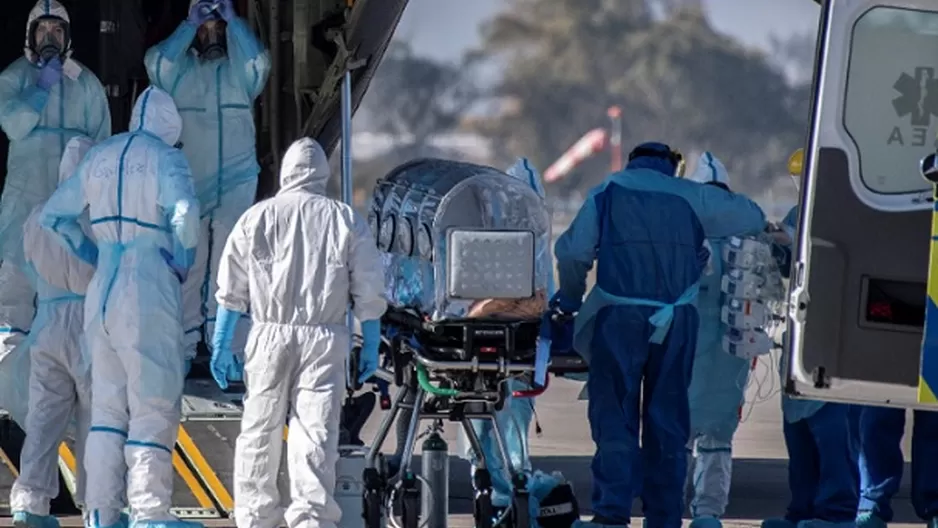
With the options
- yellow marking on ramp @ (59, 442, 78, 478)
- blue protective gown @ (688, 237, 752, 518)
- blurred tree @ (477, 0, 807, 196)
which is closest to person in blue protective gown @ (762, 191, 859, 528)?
blue protective gown @ (688, 237, 752, 518)

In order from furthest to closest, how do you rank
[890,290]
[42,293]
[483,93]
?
[483,93] < [42,293] < [890,290]

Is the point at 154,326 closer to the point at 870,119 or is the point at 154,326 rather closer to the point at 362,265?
the point at 362,265

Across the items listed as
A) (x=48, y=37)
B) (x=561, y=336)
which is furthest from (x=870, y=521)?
(x=48, y=37)

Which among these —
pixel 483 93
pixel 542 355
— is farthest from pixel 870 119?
pixel 483 93

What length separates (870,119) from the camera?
6668 millimetres

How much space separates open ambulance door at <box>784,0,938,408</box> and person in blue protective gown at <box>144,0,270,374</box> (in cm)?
370

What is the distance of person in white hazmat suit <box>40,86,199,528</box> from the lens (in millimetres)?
8320

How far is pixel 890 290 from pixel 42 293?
3787 mm

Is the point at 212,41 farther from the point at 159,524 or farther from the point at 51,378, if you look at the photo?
the point at 159,524

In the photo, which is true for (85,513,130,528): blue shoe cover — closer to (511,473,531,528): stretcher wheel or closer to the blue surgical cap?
(511,473,531,528): stretcher wheel

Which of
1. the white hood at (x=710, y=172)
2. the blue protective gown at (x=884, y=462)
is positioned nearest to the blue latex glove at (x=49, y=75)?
the white hood at (x=710, y=172)

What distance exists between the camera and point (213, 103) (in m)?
9.82

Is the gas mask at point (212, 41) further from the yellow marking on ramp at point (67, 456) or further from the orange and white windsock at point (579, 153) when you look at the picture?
the orange and white windsock at point (579, 153)

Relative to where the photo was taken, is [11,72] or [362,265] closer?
[362,265]
